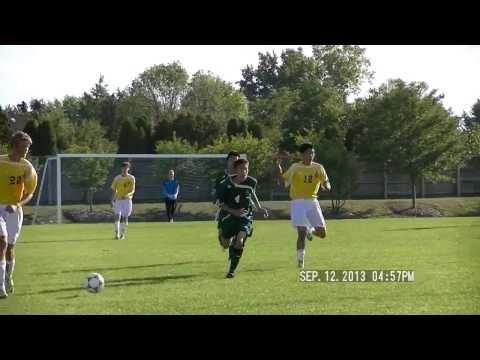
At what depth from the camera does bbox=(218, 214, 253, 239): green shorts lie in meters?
10.6

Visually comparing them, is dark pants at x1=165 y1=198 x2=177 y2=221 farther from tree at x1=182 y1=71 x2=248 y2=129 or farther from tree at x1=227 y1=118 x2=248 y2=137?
tree at x1=182 y1=71 x2=248 y2=129

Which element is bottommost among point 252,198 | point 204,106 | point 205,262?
point 205,262

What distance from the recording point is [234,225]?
35.0 feet

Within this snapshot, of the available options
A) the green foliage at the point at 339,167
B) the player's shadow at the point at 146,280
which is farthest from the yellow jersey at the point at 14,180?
the green foliage at the point at 339,167

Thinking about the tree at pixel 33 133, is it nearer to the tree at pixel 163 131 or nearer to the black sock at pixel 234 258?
the tree at pixel 163 131

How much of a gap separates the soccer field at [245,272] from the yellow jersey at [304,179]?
46.8 inches

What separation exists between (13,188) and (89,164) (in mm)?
13258

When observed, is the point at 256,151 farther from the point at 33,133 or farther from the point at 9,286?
the point at 9,286

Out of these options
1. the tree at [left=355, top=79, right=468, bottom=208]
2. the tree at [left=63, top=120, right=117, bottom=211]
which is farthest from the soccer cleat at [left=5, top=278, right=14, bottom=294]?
the tree at [left=355, top=79, right=468, bottom=208]

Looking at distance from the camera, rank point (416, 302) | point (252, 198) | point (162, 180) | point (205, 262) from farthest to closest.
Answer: point (162, 180)
point (205, 262)
point (252, 198)
point (416, 302)

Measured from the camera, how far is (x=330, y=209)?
22.7m
